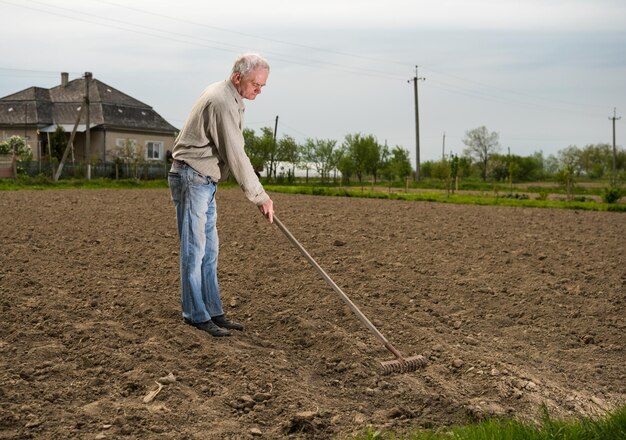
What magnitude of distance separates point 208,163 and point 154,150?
4241 centimetres

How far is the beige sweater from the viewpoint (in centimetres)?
572

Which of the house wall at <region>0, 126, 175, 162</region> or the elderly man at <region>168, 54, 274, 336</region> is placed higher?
the house wall at <region>0, 126, 175, 162</region>

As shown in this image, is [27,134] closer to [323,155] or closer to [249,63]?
[323,155]

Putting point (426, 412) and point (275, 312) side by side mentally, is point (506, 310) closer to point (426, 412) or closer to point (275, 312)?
point (275, 312)

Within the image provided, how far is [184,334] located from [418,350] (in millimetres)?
1709

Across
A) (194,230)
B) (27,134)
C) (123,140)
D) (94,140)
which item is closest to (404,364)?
(194,230)

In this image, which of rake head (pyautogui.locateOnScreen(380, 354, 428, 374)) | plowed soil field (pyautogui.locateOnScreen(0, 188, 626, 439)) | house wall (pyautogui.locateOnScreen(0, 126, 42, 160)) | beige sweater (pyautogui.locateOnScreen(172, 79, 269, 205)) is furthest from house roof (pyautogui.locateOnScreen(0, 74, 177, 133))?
rake head (pyautogui.locateOnScreen(380, 354, 428, 374))

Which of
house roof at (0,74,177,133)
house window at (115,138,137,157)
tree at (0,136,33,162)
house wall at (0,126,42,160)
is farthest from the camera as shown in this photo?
house roof at (0,74,177,133)

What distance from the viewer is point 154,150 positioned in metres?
47.3

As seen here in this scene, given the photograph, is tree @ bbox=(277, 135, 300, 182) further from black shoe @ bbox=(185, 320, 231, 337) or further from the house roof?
black shoe @ bbox=(185, 320, 231, 337)

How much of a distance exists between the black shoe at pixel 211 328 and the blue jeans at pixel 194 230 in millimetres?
34

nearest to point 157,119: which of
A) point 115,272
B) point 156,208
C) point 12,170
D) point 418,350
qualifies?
point 12,170

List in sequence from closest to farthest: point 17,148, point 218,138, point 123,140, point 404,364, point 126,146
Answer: point 404,364 → point 218,138 → point 17,148 → point 126,146 → point 123,140

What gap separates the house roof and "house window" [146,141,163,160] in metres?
0.79
